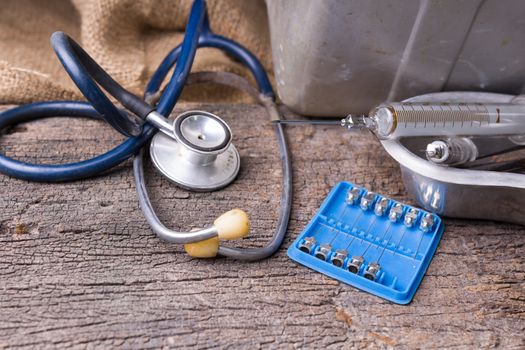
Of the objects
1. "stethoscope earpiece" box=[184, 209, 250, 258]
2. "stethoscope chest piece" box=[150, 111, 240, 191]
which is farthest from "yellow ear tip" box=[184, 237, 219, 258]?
"stethoscope chest piece" box=[150, 111, 240, 191]

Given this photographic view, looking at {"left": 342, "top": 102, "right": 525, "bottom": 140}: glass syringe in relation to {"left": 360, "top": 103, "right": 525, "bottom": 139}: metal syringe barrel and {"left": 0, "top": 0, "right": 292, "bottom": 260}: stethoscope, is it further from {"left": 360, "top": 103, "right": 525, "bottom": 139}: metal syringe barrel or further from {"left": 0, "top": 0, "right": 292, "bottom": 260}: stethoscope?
{"left": 0, "top": 0, "right": 292, "bottom": 260}: stethoscope

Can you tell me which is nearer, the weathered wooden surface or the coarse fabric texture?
the weathered wooden surface

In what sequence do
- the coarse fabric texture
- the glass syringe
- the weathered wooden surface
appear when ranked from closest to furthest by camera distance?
1. the weathered wooden surface
2. the glass syringe
3. the coarse fabric texture

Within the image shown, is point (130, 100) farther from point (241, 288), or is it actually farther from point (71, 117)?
point (241, 288)

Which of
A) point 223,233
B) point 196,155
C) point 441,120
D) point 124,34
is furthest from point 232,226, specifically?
point 124,34

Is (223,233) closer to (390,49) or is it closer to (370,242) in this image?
(370,242)

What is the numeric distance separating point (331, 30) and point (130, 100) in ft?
0.78

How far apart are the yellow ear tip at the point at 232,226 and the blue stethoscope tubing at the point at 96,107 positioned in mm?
164

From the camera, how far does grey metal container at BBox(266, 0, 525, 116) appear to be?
63 cm

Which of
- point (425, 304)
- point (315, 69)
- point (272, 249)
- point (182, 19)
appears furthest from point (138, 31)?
point (425, 304)

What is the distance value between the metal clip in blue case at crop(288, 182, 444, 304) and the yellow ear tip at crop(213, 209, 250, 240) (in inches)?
2.8

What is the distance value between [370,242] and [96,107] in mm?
316

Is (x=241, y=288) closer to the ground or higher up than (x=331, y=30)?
closer to the ground

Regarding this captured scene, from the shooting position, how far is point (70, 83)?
0.88 m
